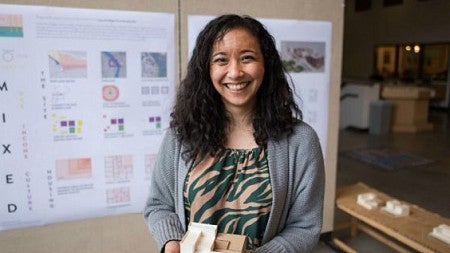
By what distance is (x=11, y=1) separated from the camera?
2053mm

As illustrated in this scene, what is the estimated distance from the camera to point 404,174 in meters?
5.56

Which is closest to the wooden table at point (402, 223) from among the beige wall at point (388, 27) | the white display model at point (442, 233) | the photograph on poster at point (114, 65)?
the white display model at point (442, 233)

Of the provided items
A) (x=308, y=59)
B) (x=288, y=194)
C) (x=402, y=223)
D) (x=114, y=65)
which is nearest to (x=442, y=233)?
(x=402, y=223)

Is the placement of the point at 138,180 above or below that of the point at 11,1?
below

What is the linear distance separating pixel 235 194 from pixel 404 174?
201 inches

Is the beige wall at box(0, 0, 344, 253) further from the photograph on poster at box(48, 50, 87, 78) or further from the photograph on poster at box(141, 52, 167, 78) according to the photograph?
the photograph on poster at box(48, 50, 87, 78)

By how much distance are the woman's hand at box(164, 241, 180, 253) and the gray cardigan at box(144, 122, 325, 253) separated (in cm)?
3

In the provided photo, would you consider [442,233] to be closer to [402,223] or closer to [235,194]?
[402,223]

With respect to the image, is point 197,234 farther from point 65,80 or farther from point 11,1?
point 11,1

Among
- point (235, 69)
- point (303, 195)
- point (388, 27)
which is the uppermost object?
point (388, 27)

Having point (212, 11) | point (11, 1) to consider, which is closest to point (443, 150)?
point (212, 11)

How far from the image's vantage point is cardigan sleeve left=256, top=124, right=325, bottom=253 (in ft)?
4.14

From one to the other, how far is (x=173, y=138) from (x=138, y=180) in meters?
1.28

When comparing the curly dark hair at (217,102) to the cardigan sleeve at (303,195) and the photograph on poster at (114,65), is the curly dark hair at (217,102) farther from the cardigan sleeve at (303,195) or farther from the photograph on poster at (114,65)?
the photograph on poster at (114,65)
